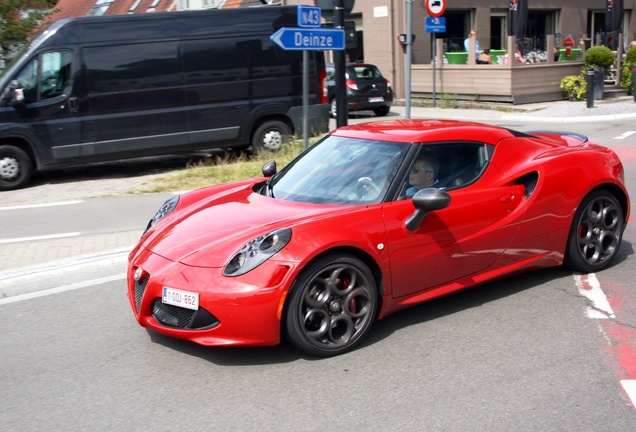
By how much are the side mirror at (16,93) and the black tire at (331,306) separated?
9004mm

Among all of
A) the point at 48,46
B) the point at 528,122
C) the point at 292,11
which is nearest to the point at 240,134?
the point at 292,11

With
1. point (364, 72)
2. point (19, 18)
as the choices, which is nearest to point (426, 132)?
point (364, 72)

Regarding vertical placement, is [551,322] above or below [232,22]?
below

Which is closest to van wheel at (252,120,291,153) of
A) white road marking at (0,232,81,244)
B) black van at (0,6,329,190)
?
black van at (0,6,329,190)

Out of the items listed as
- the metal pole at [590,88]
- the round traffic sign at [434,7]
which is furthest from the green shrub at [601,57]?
the round traffic sign at [434,7]

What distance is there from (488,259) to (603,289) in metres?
1.07

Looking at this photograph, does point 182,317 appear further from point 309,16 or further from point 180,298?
point 309,16

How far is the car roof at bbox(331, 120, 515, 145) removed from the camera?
18.1 ft

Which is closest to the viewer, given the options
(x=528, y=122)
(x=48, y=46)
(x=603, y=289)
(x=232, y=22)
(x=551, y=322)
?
(x=551, y=322)

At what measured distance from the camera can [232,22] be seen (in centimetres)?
1338

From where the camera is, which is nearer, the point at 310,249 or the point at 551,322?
the point at 310,249

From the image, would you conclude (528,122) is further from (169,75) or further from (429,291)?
(429,291)

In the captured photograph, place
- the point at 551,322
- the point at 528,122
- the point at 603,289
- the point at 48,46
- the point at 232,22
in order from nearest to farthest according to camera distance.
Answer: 1. the point at 551,322
2. the point at 603,289
3. the point at 48,46
4. the point at 232,22
5. the point at 528,122

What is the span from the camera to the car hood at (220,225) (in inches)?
185
